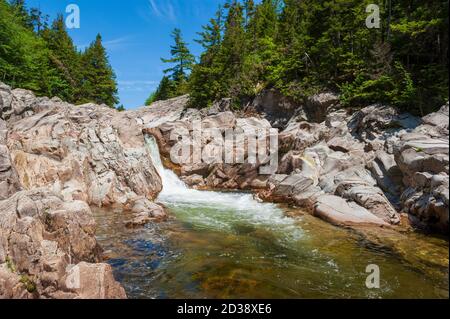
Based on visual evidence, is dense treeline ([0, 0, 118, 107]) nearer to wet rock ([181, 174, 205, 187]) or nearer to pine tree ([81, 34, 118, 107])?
pine tree ([81, 34, 118, 107])

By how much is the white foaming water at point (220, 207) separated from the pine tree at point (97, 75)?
2992cm

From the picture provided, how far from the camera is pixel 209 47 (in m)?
43.1

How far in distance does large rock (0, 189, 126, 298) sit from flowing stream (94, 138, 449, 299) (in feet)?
3.97

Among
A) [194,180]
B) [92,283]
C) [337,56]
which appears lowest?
[92,283]

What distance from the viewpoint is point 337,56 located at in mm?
27359

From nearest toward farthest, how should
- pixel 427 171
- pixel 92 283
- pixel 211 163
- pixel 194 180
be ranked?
pixel 92 283
pixel 427 171
pixel 194 180
pixel 211 163

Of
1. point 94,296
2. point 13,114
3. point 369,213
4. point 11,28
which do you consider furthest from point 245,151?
point 11,28

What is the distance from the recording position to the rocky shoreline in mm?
7496

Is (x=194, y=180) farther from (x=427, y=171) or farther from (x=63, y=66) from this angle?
(x=63, y=66)

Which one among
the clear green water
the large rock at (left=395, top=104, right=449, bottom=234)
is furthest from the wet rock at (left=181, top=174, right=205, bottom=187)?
the large rock at (left=395, top=104, right=449, bottom=234)

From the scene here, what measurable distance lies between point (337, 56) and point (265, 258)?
75.9ft

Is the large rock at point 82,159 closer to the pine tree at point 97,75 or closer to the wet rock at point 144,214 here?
the wet rock at point 144,214

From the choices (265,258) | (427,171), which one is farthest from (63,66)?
(427,171)
